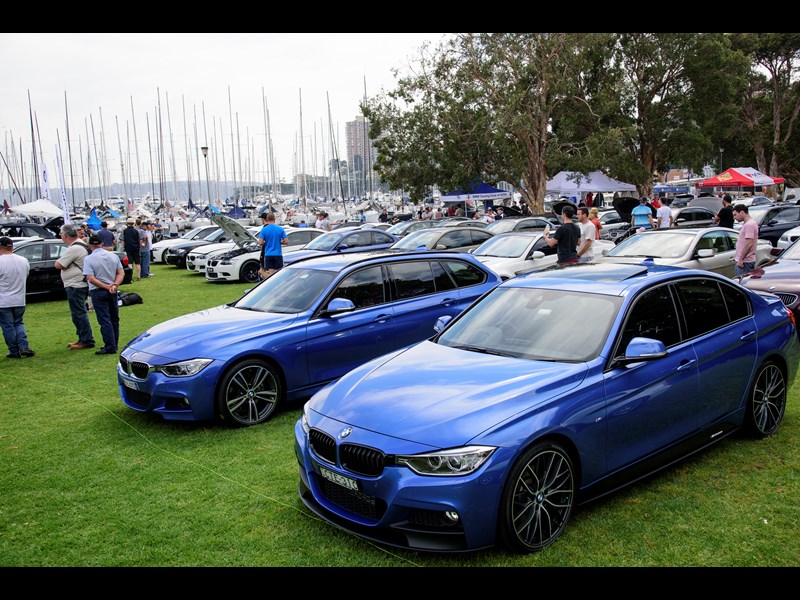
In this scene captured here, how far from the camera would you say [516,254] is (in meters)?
13.9

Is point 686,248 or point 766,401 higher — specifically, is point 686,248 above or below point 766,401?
above

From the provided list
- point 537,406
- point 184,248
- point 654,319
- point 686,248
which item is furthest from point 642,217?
point 537,406

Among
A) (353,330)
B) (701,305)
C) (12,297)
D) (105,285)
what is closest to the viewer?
(701,305)

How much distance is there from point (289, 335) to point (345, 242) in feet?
40.0

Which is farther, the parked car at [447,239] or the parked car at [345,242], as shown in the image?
the parked car at [345,242]

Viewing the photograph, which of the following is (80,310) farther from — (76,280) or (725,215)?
(725,215)

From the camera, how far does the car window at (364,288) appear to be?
7398mm

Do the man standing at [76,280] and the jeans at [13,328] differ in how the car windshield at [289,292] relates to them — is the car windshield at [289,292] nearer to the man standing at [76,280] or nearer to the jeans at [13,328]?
the man standing at [76,280]

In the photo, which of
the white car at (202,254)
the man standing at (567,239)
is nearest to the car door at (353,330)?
the man standing at (567,239)

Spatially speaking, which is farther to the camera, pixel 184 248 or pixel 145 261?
pixel 184 248

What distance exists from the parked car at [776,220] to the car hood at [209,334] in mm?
17770

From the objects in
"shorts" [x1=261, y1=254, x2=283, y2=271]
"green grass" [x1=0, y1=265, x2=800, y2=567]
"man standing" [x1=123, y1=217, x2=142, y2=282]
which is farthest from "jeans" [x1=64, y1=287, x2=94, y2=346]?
"man standing" [x1=123, y1=217, x2=142, y2=282]

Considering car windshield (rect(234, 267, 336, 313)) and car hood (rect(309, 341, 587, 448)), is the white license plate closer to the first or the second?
car hood (rect(309, 341, 587, 448))
